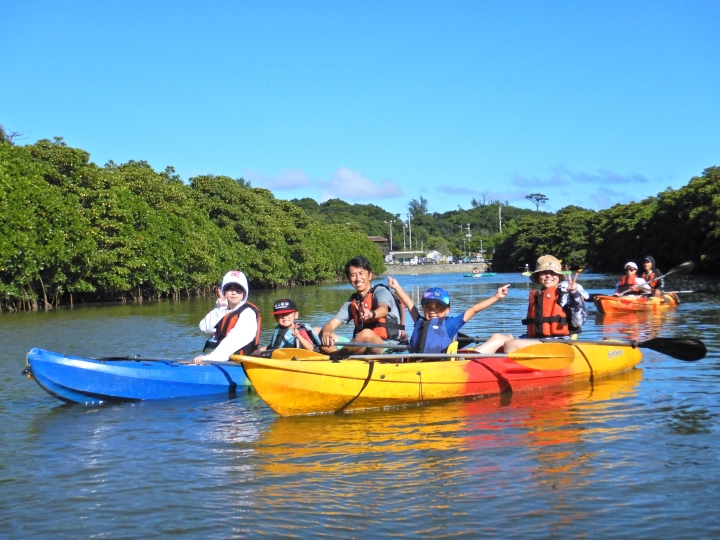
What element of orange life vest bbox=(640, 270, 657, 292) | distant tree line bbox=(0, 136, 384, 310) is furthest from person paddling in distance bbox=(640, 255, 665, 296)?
distant tree line bbox=(0, 136, 384, 310)

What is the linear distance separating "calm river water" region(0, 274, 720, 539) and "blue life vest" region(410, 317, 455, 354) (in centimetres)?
67

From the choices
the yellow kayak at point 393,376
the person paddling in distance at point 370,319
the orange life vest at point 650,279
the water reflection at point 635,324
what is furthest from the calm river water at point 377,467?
the orange life vest at point 650,279

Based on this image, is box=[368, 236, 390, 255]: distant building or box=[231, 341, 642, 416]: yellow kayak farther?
box=[368, 236, 390, 255]: distant building

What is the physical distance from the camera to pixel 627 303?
802 inches

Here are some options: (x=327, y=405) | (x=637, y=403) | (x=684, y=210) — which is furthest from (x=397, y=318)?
(x=684, y=210)

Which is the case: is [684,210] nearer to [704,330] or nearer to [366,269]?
[704,330]

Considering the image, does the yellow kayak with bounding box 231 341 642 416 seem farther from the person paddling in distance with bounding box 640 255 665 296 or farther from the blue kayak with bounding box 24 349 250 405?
the person paddling in distance with bounding box 640 255 665 296

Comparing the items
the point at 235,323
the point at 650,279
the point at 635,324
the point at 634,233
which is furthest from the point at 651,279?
the point at 634,233

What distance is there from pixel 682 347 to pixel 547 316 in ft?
5.33

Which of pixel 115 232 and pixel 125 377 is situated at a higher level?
pixel 115 232

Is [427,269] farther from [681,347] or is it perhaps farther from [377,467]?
[377,467]

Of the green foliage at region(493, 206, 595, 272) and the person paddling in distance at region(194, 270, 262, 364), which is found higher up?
the green foliage at region(493, 206, 595, 272)

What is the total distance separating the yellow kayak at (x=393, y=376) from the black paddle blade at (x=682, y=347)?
94cm

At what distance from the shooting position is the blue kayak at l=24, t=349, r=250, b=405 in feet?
29.8
